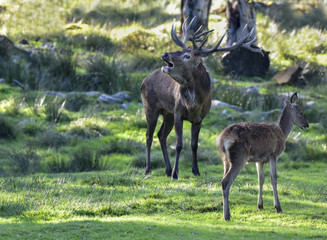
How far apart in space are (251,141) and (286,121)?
5.76 ft

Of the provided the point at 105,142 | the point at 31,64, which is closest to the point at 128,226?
the point at 105,142

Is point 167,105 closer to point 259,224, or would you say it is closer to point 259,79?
point 259,224

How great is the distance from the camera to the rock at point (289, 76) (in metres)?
20.5

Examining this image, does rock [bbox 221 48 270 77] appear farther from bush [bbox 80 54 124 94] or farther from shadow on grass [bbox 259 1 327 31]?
shadow on grass [bbox 259 1 327 31]

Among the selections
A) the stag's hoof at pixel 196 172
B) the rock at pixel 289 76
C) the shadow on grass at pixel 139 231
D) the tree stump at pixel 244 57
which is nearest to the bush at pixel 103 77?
the tree stump at pixel 244 57

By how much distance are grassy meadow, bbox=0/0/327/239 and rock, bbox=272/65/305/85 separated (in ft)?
0.72

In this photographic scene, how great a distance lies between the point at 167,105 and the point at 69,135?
429cm

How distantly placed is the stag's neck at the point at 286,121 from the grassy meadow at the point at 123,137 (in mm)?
1084

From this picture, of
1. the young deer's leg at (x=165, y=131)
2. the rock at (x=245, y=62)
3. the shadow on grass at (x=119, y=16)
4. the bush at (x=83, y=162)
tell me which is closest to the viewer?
the young deer's leg at (x=165, y=131)

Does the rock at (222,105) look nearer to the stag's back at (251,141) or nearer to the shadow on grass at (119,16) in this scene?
the stag's back at (251,141)

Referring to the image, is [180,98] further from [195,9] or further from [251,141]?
[195,9]

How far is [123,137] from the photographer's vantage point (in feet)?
50.3

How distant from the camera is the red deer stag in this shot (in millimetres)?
10617

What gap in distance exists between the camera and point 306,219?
822 centimetres
